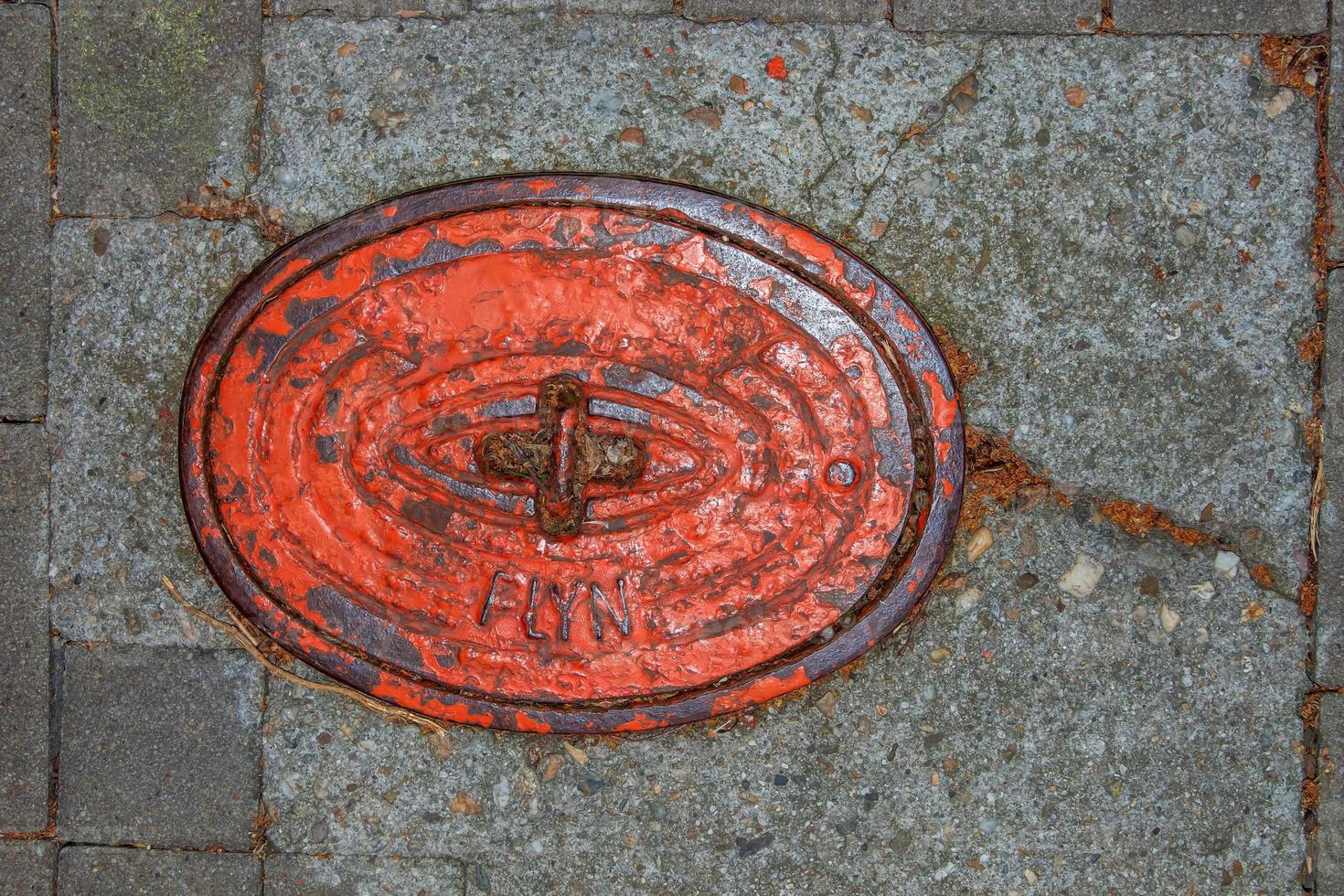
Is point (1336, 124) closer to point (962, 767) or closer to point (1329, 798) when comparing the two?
point (1329, 798)

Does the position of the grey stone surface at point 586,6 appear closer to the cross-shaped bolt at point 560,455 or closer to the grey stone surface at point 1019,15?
the grey stone surface at point 1019,15

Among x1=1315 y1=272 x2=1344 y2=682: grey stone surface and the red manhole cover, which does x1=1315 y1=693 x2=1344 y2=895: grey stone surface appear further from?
the red manhole cover

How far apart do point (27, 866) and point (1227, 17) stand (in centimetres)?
324

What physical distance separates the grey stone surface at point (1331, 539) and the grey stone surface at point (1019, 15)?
0.89 metres

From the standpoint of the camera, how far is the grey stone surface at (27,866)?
2.04 meters

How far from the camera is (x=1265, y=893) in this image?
6.29 feet

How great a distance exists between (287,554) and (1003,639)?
5.08 feet

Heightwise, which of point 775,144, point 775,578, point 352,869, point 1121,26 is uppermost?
point 1121,26

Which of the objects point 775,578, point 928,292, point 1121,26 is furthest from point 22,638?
point 1121,26

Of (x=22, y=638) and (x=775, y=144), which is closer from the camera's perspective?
(x=775, y=144)

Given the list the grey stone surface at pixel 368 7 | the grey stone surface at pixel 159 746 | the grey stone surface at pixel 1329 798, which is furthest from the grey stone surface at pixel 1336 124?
the grey stone surface at pixel 159 746

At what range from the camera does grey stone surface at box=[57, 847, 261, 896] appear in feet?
6.61

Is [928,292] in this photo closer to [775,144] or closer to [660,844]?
[775,144]

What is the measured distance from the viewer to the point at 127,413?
78.3 inches
